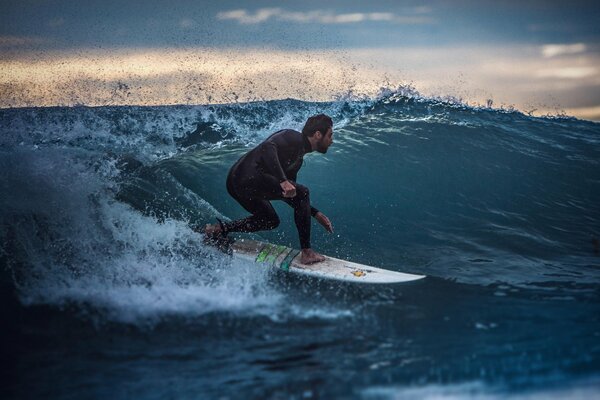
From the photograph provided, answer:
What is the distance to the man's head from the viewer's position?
5.40 m

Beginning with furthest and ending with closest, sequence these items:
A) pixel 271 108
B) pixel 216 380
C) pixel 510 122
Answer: pixel 271 108
pixel 510 122
pixel 216 380

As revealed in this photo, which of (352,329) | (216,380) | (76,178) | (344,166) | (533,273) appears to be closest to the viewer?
(216,380)

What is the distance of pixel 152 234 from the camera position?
21.0 ft

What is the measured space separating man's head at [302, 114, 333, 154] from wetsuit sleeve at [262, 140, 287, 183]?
37 centimetres

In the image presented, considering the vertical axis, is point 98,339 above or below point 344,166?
below

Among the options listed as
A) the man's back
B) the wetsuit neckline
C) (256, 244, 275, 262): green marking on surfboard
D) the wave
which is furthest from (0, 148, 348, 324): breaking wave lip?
the wetsuit neckline

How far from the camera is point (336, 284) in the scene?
213 inches

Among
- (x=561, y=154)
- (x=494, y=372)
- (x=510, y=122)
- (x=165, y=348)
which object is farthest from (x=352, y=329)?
(x=510, y=122)

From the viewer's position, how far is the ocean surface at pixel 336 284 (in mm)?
3533

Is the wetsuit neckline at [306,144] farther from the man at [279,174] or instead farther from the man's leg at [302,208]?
the man's leg at [302,208]

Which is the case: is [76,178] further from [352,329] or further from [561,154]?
[561,154]

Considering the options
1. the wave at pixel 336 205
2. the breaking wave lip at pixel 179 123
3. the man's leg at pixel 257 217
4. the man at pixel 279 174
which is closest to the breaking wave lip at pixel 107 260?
the wave at pixel 336 205

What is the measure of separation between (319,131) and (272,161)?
21.7 inches

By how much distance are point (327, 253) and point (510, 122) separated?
714 cm
